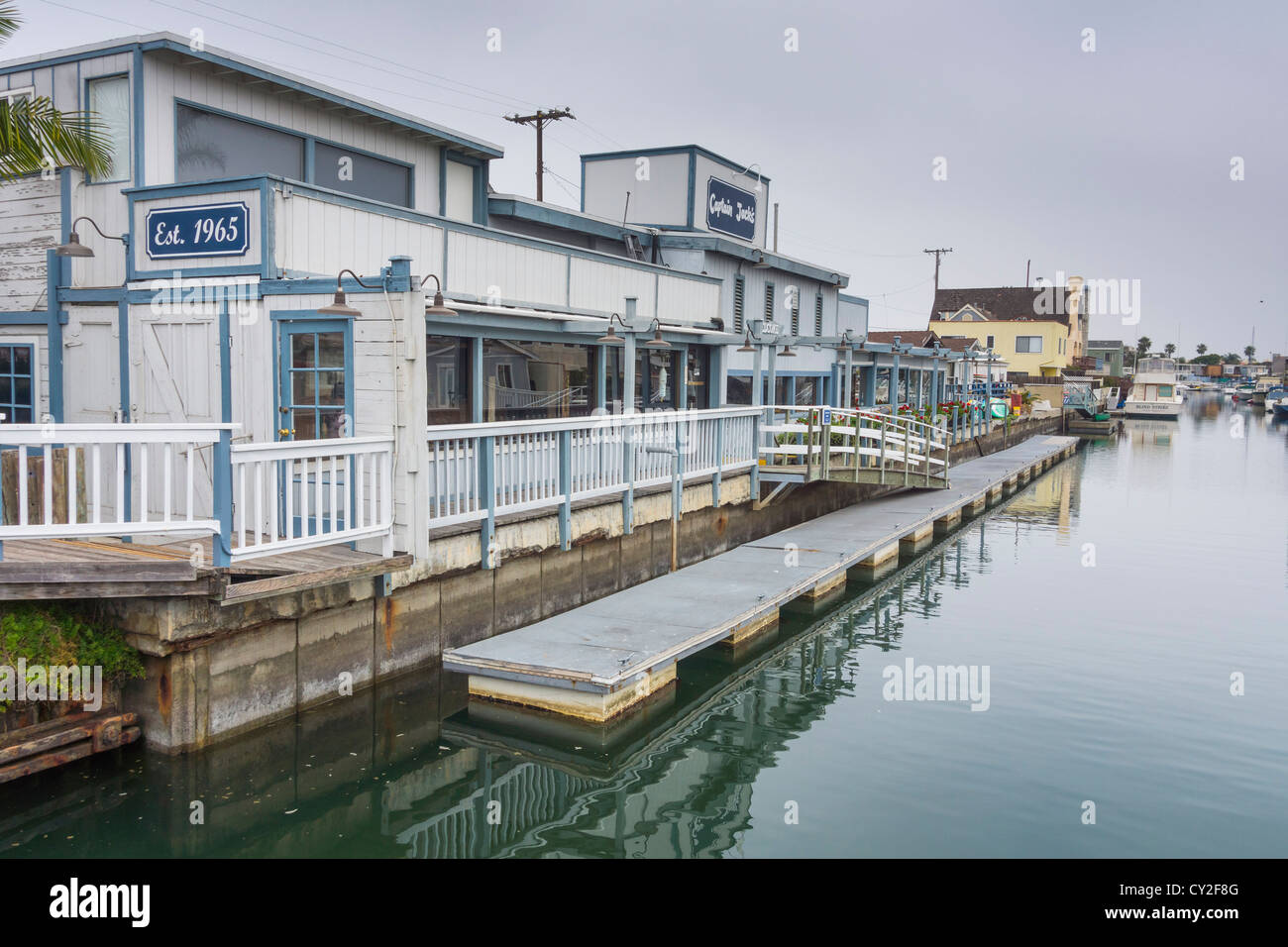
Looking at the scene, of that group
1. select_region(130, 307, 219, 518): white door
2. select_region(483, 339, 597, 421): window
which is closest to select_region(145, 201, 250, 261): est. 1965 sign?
select_region(130, 307, 219, 518): white door

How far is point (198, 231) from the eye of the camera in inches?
415

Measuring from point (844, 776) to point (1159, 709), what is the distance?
4.55 metres

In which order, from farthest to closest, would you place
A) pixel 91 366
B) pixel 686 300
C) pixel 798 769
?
pixel 686 300 → pixel 91 366 → pixel 798 769

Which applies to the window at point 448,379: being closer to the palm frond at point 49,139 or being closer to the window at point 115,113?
the window at point 115,113

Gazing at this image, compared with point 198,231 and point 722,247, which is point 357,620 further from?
point 722,247

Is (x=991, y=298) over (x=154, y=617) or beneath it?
over

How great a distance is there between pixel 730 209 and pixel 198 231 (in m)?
16.7

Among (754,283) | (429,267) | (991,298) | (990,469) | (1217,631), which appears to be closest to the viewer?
(429,267)

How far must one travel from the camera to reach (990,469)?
33406 mm

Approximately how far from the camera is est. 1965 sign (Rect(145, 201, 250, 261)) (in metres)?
10.3

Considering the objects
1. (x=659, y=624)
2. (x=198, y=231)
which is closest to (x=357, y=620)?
(x=659, y=624)

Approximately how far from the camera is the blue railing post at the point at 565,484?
12648mm

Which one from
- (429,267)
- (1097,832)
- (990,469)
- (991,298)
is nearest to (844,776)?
(1097,832)
